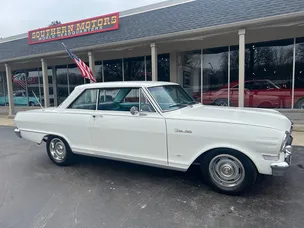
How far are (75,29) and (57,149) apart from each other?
30.7 ft

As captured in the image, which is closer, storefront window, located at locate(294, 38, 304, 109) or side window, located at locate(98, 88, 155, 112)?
side window, located at locate(98, 88, 155, 112)

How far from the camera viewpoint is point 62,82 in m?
16.6

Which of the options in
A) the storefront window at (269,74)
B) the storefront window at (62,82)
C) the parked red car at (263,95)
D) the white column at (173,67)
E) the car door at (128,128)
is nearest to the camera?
the car door at (128,128)

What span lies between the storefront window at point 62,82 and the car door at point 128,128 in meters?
13.0

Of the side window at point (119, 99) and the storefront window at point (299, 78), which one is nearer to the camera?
the side window at point (119, 99)

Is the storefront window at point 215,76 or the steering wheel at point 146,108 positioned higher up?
the storefront window at point 215,76

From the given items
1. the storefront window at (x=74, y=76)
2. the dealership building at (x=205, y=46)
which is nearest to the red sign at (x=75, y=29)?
the dealership building at (x=205, y=46)

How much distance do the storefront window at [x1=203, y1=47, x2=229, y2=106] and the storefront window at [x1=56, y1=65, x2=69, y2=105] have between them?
980 centimetres

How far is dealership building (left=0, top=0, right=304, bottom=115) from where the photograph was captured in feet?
26.0

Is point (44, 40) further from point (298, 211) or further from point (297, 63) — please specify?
point (298, 211)

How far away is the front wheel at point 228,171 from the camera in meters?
3.31

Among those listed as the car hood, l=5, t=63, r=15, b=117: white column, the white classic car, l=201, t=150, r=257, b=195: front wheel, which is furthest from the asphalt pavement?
l=5, t=63, r=15, b=117: white column

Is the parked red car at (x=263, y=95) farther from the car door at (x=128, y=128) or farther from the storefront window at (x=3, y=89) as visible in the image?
the storefront window at (x=3, y=89)

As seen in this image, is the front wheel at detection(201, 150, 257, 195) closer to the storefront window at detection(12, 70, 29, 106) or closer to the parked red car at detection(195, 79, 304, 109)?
the parked red car at detection(195, 79, 304, 109)
